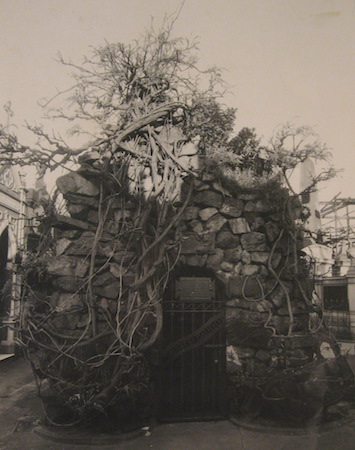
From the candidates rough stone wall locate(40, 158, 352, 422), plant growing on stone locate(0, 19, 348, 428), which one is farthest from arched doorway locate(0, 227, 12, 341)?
rough stone wall locate(40, 158, 352, 422)

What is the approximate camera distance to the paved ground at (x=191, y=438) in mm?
4203

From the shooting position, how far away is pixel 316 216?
51.9 feet

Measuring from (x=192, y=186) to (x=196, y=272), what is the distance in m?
1.35

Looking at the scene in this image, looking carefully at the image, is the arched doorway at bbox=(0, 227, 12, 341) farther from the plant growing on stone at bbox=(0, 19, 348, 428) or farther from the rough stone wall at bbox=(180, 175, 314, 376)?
the rough stone wall at bbox=(180, 175, 314, 376)

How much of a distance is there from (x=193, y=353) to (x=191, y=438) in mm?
1112

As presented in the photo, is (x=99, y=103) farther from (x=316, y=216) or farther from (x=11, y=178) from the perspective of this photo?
(x=316, y=216)

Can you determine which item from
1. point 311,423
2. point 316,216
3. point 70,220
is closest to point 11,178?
point 70,220

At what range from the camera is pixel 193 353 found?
5238mm

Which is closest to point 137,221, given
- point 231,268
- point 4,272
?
point 231,268

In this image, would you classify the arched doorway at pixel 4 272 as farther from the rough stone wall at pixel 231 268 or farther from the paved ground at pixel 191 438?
the rough stone wall at pixel 231 268

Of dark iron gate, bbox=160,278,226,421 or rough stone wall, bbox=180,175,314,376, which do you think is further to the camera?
rough stone wall, bbox=180,175,314,376

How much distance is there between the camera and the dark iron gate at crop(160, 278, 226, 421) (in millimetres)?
5057

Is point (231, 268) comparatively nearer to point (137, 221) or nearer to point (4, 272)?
point (137, 221)

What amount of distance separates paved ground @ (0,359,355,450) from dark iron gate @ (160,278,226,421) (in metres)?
0.28
